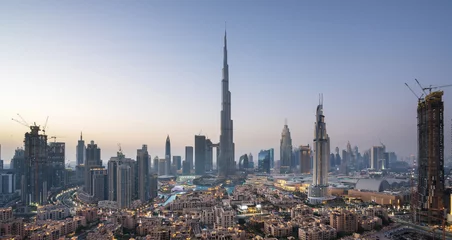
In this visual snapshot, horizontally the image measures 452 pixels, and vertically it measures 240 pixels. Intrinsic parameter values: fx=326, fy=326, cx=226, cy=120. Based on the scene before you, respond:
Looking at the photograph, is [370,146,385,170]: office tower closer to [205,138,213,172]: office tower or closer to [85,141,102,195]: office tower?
[205,138,213,172]: office tower

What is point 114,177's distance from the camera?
82.6ft

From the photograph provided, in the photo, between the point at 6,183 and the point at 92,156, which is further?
the point at 92,156

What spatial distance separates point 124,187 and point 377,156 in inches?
2236

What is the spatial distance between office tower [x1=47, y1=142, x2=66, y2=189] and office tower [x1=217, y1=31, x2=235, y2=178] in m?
24.2

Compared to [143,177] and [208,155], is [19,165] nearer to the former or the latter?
[143,177]

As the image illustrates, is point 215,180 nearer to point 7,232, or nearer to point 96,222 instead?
point 96,222

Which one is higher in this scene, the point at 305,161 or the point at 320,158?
the point at 320,158

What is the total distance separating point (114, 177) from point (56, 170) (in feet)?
40.0

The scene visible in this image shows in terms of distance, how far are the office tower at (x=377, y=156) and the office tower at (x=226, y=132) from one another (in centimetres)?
3084

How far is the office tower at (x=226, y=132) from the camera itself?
52500mm

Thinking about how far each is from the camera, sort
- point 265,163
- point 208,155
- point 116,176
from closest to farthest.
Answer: point 116,176, point 265,163, point 208,155

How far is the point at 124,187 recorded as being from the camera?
79.1 ft

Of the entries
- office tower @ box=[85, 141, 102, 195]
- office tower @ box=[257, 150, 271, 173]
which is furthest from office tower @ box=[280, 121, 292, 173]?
office tower @ box=[85, 141, 102, 195]

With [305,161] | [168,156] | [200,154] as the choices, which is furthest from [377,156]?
[168,156]
